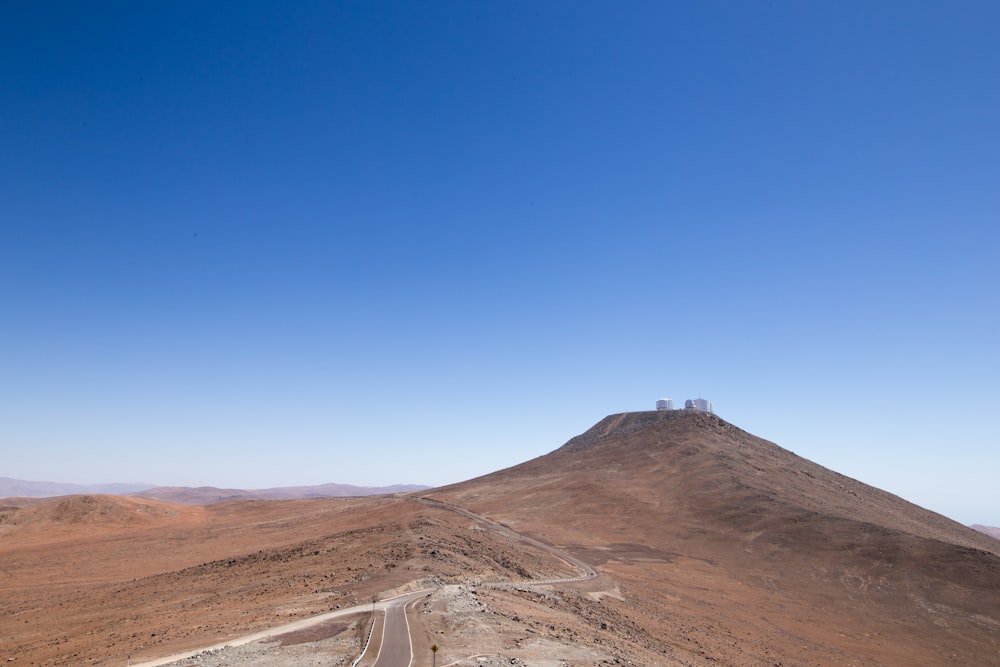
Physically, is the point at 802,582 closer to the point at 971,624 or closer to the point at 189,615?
the point at 971,624

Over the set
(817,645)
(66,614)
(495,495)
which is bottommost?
(817,645)

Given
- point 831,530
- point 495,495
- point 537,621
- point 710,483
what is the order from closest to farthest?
point 537,621
point 831,530
point 710,483
point 495,495

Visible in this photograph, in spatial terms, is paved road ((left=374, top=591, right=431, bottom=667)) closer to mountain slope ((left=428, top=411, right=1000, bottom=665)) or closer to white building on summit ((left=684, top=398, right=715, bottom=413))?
mountain slope ((left=428, top=411, right=1000, bottom=665))

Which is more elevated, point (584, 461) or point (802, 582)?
point (584, 461)

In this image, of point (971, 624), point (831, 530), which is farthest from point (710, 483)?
point (971, 624)

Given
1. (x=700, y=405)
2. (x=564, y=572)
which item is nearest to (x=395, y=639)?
(x=564, y=572)

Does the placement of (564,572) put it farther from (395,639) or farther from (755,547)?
(755,547)

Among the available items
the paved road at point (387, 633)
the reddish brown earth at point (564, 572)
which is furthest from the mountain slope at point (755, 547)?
the paved road at point (387, 633)

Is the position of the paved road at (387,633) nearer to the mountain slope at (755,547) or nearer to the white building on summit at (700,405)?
the mountain slope at (755,547)
